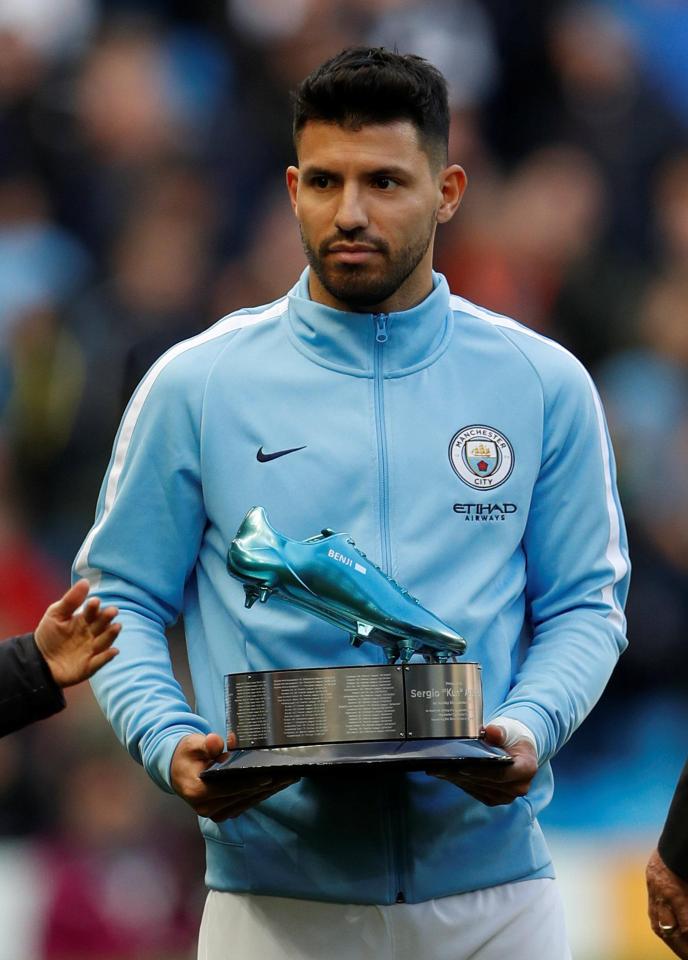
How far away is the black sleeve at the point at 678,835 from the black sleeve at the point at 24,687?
3.45 feet

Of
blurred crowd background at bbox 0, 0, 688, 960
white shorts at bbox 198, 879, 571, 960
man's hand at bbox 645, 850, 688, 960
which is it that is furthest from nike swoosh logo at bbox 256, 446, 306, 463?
blurred crowd background at bbox 0, 0, 688, 960

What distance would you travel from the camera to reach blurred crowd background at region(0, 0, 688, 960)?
18.9 ft

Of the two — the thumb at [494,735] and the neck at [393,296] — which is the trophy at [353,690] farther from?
the neck at [393,296]

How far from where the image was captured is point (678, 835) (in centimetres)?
297

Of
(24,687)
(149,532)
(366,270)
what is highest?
(366,270)

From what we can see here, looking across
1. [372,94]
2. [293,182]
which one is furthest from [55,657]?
[372,94]

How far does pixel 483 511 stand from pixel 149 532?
1.88 feet

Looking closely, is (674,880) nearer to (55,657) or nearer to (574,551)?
(574,551)

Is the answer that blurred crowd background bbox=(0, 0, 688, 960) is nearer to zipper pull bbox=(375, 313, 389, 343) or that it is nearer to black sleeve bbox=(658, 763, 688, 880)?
black sleeve bbox=(658, 763, 688, 880)

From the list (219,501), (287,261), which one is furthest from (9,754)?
(219,501)

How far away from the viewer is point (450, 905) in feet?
9.35

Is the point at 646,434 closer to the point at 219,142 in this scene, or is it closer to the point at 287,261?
the point at 287,261

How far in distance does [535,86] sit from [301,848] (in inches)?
172

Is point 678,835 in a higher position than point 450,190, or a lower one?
lower
